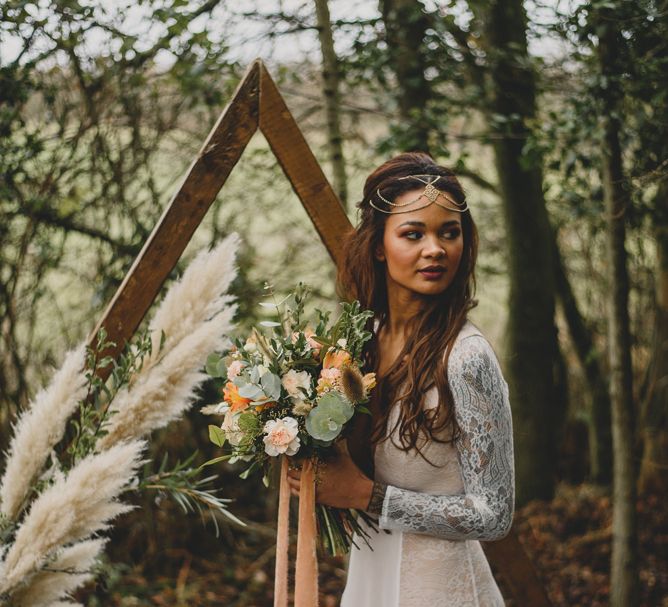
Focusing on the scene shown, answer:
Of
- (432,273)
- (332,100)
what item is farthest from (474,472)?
(332,100)

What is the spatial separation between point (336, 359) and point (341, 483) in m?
0.33

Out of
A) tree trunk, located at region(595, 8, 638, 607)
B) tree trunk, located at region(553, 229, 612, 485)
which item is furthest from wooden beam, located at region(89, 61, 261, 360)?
tree trunk, located at region(553, 229, 612, 485)

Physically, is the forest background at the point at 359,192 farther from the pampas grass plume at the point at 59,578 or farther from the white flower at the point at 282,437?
the white flower at the point at 282,437

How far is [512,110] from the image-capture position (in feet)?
13.2

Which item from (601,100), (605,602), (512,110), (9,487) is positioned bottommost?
(605,602)

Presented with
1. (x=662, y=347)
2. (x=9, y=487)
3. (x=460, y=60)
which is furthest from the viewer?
(x=662, y=347)

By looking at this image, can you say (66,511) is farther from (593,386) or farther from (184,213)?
(593,386)

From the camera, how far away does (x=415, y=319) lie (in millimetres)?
1929

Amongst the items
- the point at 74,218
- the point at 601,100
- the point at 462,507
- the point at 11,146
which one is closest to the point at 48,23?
the point at 11,146

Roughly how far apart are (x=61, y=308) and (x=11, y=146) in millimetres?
1209

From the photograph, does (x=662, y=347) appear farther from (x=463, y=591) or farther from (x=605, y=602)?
(x=463, y=591)

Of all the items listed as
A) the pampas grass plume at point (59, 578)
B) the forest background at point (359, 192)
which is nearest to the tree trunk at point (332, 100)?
the forest background at point (359, 192)

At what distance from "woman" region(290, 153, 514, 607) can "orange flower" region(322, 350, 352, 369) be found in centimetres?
27

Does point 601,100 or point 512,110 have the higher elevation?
point 512,110
